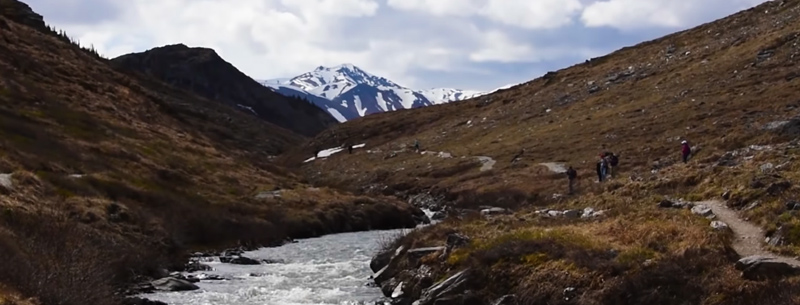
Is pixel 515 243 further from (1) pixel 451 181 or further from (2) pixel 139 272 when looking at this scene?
(1) pixel 451 181

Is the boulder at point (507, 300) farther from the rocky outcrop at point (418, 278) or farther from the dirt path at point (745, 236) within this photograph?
the dirt path at point (745, 236)

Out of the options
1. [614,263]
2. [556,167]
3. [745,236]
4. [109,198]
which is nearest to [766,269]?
[614,263]

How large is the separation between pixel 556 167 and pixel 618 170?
1242 cm

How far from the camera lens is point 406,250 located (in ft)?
111

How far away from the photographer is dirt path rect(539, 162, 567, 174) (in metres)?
73.3

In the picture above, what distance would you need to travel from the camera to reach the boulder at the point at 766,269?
759 inches

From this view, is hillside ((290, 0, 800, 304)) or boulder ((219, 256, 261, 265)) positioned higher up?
hillside ((290, 0, 800, 304))

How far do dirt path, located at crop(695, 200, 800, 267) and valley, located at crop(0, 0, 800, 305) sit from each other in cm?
14

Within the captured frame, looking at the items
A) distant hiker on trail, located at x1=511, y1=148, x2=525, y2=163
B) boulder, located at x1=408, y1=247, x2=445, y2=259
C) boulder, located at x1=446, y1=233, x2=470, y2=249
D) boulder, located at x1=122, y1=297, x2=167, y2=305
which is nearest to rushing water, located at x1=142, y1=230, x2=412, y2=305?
boulder, located at x1=122, y1=297, x2=167, y2=305

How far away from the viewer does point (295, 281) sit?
113 feet

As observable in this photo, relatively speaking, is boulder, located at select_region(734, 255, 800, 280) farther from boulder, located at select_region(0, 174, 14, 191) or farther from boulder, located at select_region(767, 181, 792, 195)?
boulder, located at select_region(0, 174, 14, 191)

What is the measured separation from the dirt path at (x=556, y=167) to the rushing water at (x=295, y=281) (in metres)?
30.7

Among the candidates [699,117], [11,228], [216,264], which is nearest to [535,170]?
[699,117]

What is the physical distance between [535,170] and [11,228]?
55224 millimetres
